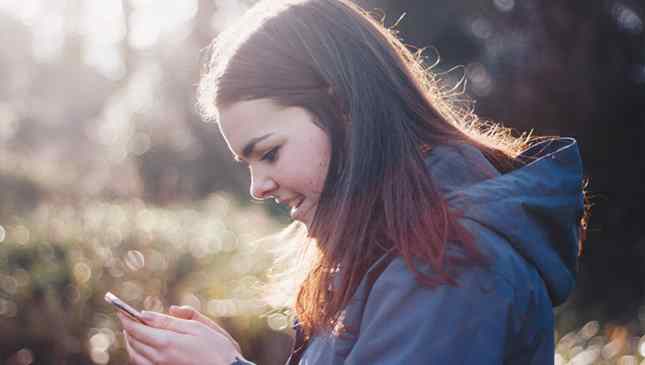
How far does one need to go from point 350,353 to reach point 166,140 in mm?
11430

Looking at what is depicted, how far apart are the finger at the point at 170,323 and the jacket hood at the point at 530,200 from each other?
714mm

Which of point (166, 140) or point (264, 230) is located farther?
point (166, 140)

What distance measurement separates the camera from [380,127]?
1.83 m

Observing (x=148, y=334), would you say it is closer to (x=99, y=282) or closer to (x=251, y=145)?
(x=251, y=145)

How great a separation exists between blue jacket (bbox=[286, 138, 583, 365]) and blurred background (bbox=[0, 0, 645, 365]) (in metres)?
1.96

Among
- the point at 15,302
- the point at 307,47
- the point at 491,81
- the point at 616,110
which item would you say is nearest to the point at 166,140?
the point at 491,81

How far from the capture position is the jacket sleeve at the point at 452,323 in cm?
147

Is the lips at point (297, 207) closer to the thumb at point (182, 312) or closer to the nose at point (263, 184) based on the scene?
the nose at point (263, 184)

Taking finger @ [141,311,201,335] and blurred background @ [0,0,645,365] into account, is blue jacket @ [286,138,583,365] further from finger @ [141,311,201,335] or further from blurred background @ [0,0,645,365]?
blurred background @ [0,0,645,365]

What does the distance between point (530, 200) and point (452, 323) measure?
0.35 m

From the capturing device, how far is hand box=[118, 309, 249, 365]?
6.15 feet

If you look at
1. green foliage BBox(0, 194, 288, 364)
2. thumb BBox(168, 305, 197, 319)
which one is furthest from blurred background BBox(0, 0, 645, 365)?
thumb BBox(168, 305, 197, 319)

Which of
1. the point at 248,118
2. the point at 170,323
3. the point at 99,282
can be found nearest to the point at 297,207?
the point at 248,118

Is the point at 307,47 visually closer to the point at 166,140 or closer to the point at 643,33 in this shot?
the point at 643,33
